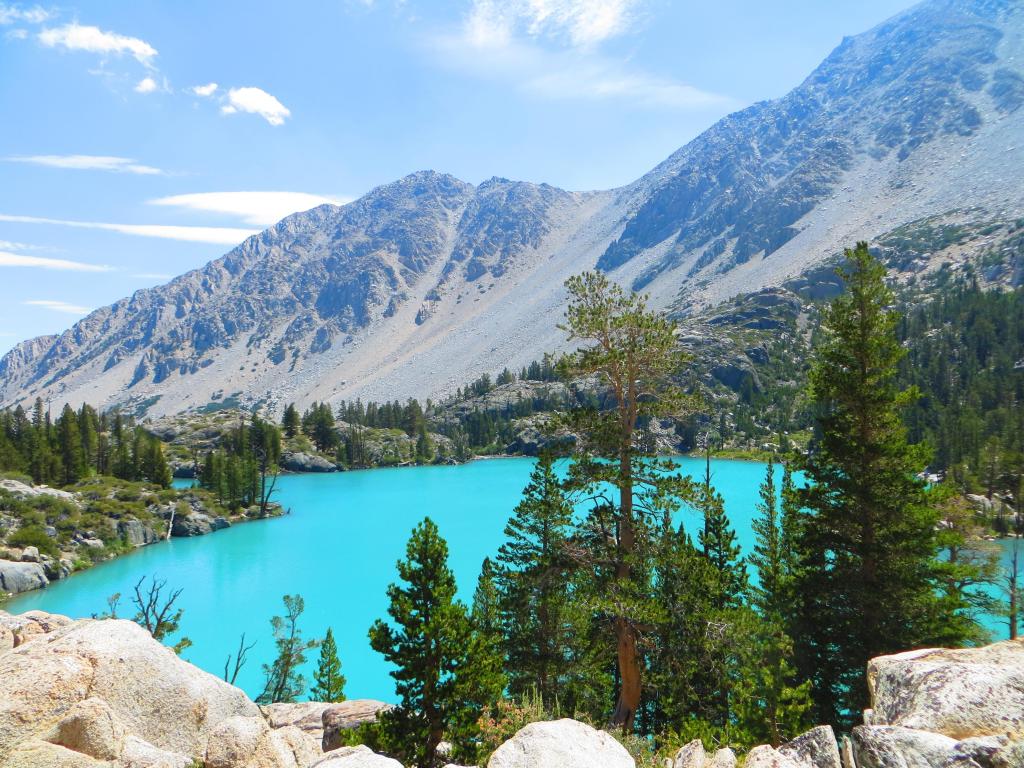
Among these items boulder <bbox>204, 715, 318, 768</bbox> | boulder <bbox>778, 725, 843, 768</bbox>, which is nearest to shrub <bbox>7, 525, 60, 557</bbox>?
boulder <bbox>204, 715, 318, 768</bbox>

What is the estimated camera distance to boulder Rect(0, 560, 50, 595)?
44.1 m

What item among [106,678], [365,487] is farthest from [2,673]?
[365,487]

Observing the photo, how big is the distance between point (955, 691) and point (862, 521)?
11.3 m

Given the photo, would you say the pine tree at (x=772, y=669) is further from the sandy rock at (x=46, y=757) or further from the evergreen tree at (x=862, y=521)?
the sandy rock at (x=46, y=757)

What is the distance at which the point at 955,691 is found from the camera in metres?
6.55

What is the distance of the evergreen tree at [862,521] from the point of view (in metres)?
15.9

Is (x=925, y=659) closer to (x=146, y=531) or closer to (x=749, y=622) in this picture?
(x=749, y=622)

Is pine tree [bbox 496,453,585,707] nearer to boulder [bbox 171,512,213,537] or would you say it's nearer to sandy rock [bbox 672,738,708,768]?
sandy rock [bbox 672,738,708,768]

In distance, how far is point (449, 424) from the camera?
16425 cm

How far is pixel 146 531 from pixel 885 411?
6751 cm

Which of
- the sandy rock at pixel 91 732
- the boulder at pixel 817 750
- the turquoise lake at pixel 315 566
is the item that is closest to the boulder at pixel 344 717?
the sandy rock at pixel 91 732

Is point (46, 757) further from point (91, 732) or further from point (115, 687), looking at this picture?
point (115, 687)

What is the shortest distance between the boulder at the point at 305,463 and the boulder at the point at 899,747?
127m

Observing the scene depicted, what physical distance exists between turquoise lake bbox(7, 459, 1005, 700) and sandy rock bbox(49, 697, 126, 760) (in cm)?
1838
